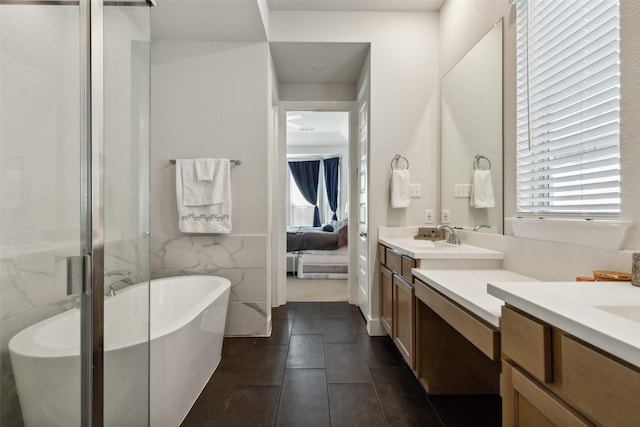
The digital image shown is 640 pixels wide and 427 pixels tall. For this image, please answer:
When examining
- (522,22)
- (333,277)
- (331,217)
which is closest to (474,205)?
(522,22)

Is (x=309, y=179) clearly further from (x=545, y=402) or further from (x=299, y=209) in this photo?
(x=545, y=402)

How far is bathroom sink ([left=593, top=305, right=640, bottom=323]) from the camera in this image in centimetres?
78

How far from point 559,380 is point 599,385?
123mm

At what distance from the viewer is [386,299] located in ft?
7.92

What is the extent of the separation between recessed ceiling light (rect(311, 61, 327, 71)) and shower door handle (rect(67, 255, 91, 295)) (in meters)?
2.56

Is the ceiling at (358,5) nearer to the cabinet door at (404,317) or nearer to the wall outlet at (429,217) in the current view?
the wall outlet at (429,217)

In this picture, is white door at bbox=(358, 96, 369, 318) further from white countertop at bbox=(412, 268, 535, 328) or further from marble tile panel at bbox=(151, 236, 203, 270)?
marble tile panel at bbox=(151, 236, 203, 270)

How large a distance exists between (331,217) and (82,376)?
6.90 m


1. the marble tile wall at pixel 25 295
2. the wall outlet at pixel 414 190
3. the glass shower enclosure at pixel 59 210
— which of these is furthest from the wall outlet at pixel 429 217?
the marble tile wall at pixel 25 295

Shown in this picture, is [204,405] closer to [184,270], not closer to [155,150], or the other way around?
[184,270]

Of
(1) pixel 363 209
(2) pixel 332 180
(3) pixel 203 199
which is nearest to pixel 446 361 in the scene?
(1) pixel 363 209

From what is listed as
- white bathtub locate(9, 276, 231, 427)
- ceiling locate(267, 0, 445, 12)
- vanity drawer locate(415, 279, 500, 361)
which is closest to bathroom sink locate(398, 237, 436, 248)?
vanity drawer locate(415, 279, 500, 361)

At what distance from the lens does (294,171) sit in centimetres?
782

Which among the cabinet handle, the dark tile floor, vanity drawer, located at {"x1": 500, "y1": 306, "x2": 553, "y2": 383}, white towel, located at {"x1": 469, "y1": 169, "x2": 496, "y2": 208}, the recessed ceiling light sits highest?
the recessed ceiling light
